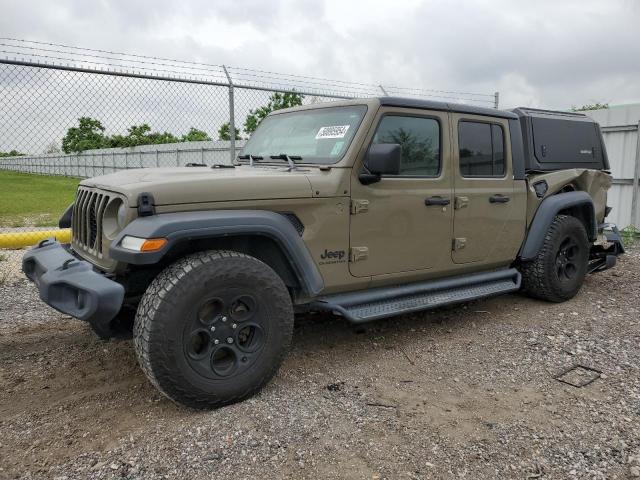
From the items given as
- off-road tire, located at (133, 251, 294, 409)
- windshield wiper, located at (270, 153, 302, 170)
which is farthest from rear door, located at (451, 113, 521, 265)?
off-road tire, located at (133, 251, 294, 409)

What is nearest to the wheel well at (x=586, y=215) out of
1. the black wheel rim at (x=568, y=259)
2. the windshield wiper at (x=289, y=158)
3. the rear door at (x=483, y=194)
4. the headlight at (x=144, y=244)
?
the black wheel rim at (x=568, y=259)

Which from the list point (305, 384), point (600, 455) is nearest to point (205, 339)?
point (305, 384)

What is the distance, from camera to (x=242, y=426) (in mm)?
2830

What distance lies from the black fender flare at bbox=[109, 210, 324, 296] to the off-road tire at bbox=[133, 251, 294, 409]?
166mm

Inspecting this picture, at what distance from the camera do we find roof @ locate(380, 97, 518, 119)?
12.6ft

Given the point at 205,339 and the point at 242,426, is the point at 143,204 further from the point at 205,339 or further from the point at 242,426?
the point at 242,426

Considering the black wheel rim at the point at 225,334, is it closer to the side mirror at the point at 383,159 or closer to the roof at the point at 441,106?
the side mirror at the point at 383,159

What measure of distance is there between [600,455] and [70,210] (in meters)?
3.72

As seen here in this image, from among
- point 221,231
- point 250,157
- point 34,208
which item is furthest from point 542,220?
point 34,208

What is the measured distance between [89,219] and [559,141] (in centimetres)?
444

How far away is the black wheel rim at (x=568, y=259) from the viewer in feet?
17.0

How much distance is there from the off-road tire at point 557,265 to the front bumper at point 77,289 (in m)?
3.84

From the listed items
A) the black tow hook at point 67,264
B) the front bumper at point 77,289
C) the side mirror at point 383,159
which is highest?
the side mirror at point 383,159

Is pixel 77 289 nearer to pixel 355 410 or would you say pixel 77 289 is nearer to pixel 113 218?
pixel 113 218
